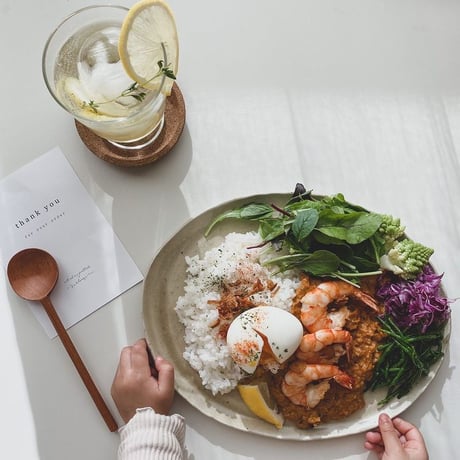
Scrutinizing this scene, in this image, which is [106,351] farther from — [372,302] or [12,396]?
[372,302]

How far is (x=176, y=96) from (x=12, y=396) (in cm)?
83

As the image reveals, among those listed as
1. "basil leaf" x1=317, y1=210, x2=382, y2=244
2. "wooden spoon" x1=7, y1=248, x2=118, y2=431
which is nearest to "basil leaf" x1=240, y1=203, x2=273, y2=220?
"basil leaf" x1=317, y1=210, x2=382, y2=244

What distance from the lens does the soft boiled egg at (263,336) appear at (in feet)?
4.22

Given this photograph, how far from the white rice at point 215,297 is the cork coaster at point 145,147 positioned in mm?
265

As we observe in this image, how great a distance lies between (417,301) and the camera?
1.35m

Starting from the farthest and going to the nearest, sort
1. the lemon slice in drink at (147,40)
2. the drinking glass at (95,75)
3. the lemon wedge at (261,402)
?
the lemon wedge at (261,402), the drinking glass at (95,75), the lemon slice in drink at (147,40)

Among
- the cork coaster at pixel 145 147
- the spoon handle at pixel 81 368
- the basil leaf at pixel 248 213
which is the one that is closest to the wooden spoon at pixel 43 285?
the spoon handle at pixel 81 368

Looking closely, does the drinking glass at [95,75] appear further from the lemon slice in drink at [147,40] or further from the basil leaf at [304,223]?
the basil leaf at [304,223]

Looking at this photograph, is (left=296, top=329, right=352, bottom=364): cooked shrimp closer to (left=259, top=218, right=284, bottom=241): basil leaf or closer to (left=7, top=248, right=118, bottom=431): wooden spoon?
(left=259, top=218, right=284, bottom=241): basil leaf

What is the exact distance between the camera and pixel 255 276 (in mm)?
1378

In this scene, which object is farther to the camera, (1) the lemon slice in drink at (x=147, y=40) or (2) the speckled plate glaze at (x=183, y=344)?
(2) the speckled plate glaze at (x=183, y=344)

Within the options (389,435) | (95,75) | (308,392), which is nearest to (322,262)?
(308,392)

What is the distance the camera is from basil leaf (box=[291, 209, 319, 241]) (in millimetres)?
1315

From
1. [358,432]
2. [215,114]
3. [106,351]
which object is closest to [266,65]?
[215,114]
